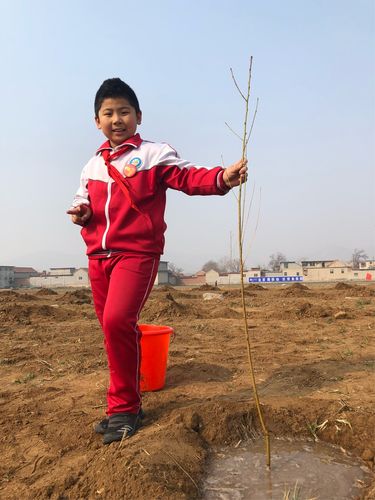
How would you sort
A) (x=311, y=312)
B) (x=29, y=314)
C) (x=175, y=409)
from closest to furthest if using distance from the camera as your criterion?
1. (x=175, y=409)
2. (x=311, y=312)
3. (x=29, y=314)

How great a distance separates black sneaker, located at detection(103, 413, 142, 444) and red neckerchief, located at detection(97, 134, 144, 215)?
120cm

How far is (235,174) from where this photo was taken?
2.16m

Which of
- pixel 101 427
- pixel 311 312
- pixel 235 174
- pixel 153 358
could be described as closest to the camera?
pixel 235 174

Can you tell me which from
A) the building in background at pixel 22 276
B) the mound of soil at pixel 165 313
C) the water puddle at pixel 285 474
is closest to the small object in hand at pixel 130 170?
the water puddle at pixel 285 474

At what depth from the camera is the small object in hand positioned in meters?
2.54

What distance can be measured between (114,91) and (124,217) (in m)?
0.84

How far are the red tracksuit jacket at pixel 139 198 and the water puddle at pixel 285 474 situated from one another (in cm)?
125

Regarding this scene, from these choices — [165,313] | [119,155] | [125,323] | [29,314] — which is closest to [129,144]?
[119,155]

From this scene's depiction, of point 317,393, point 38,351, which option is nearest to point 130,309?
point 317,393

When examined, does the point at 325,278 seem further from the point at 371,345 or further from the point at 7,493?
the point at 7,493

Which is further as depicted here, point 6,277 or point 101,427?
point 6,277

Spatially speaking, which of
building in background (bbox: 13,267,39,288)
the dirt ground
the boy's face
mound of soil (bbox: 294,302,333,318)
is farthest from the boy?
building in background (bbox: 13,267,39,288)

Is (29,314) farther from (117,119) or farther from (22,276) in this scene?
(22,276)

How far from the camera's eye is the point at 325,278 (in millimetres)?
60125
